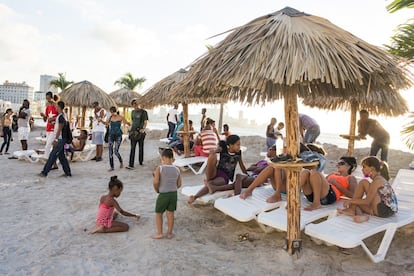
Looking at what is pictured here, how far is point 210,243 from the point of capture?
3.69m

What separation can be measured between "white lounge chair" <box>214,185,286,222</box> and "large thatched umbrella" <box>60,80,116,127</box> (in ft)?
35.5

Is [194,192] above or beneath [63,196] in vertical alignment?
above

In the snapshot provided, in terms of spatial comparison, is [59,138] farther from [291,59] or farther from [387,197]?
[387,197]

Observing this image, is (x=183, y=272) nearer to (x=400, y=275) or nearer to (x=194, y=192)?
(x=194, y=192)

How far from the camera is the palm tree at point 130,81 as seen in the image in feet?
93.1

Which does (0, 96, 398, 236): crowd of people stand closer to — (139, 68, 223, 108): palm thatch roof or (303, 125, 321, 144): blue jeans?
(303, 125, 321, 144): blue jeans

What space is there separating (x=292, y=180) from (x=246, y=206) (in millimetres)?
816

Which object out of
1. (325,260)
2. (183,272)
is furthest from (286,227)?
(183,272)

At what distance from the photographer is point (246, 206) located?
392cm

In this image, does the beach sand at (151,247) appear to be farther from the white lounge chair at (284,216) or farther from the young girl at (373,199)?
the young girl at (373,199)

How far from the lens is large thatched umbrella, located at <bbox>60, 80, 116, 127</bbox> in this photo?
13.3 meters

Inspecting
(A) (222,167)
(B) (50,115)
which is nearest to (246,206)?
(A) (222,167)

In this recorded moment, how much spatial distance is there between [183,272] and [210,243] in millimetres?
733

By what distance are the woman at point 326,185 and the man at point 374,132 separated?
3244 mm
